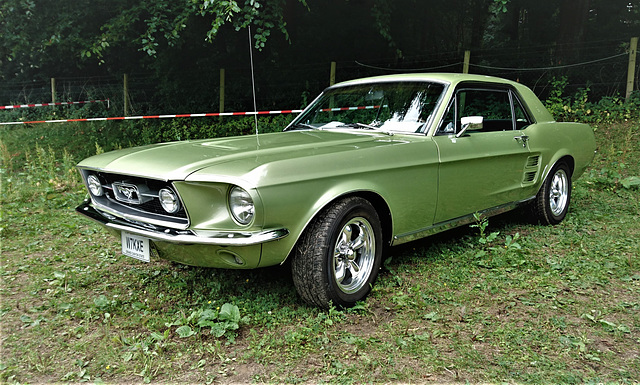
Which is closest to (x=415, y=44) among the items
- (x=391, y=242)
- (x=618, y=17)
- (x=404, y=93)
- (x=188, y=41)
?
(x=188, y=41)

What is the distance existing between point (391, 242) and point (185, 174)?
1543 millimetres

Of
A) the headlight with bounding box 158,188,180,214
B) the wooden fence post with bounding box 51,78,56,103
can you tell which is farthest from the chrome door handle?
the wooden fence post with bounding box 51,78,56,103

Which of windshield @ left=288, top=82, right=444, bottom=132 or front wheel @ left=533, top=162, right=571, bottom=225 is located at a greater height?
windshield @ left=288, top=82, right=444, bottom=132

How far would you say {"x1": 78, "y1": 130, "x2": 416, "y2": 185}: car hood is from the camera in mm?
2782

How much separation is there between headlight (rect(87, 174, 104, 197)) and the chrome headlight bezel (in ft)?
4.24

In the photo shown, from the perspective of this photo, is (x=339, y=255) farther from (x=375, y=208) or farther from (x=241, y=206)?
(x=241, y=206)

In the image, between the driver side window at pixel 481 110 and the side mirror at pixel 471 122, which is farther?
the driver side window at pixel 481 110

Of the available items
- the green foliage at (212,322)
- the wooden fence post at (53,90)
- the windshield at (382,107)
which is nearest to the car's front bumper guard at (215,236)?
the green foliage at (212,322)

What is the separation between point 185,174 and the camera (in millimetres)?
2783

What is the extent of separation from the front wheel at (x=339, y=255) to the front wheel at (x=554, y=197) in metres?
2.45

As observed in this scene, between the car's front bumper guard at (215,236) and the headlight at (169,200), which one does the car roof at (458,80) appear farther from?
the headlight at (169,200)

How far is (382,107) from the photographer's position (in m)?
4.08

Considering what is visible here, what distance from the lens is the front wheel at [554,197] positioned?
501 centimetres

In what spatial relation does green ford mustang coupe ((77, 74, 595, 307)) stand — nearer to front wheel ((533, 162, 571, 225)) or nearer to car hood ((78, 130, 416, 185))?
car hood ((78, 130, 416, 185))
